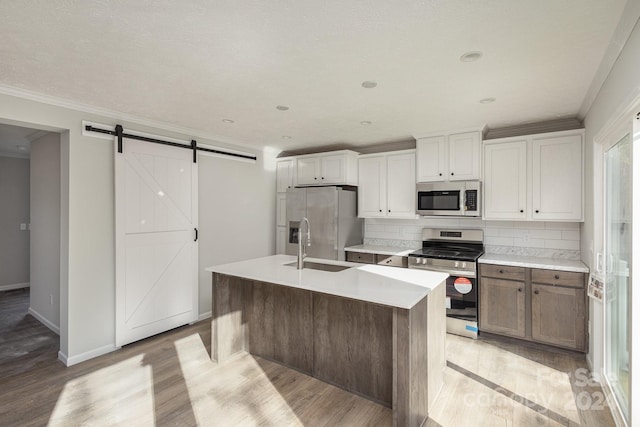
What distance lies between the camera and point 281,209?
548cm

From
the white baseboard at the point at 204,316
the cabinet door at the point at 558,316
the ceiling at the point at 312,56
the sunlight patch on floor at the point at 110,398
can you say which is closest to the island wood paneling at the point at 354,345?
the sunlight patch on floor at the point at 110,398

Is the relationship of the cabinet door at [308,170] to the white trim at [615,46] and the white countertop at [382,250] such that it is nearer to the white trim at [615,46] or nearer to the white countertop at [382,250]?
the white countertop at [382,250]

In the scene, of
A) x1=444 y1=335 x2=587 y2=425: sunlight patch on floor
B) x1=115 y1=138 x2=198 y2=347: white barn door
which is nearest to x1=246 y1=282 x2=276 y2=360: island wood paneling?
x1=115 y1=138 x2=198 y2=347: white barn door

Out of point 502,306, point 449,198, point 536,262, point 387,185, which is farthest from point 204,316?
point 536,262

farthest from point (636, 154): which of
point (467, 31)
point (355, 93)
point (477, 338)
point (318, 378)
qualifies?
point (318, 378)

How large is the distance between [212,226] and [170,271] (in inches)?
32.8

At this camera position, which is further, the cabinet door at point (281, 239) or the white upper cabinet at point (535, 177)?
the cabinet door at point (281, 239)

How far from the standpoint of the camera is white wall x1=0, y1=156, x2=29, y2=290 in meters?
5.85

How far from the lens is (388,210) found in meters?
4.70

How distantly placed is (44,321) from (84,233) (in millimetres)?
1999

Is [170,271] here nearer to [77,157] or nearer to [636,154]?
[77,157]

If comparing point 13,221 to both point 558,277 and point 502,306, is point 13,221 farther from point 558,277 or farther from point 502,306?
point 558,277

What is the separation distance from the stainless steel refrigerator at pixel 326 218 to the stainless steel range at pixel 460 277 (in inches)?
42.1

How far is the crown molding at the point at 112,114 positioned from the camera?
2.83 metres
